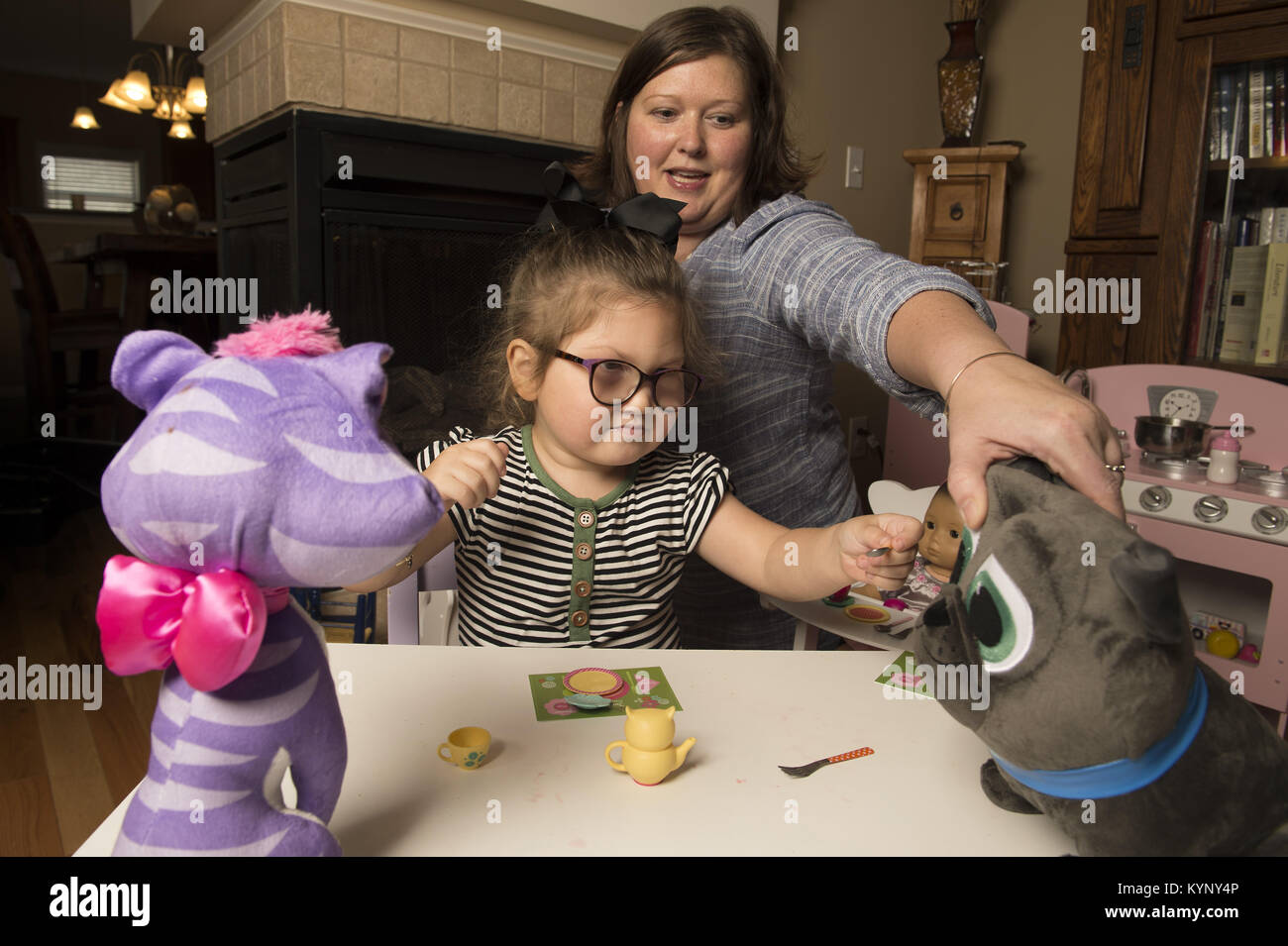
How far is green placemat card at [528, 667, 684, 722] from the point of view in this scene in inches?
29.3

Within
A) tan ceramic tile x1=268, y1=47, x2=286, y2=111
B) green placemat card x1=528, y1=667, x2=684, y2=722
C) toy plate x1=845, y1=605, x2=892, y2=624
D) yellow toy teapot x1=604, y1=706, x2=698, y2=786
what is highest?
tan ceramic tile x1=268, y1=47, x2=286, y2=111

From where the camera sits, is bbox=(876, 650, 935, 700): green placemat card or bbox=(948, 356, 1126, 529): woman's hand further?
bbox=(876, 650, 935, 700): green placemat card

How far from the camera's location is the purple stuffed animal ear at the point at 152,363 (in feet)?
1.54

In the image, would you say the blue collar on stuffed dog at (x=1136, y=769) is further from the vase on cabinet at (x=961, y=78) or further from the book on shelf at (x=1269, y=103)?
the vase on cabinet at (x=961, y=78)

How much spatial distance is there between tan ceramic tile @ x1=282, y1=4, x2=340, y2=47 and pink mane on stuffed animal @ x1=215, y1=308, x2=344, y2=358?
5.65 ft

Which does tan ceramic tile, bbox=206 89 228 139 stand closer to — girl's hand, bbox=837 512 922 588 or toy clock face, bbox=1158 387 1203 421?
girl's hand, bbox=837 512 922 588

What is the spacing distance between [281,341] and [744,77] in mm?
896

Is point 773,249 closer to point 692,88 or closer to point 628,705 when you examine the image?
point 692,88

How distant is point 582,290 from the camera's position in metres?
0.95

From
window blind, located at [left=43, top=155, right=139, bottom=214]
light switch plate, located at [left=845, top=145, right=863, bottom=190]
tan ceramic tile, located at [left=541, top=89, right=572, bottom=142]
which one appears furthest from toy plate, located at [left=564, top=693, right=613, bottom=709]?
window blind, located at [left=43, top=155, right=139, bottom=214]

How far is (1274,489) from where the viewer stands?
1.69 metres

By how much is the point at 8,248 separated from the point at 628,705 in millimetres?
3639

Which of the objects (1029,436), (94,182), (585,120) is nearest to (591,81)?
(585,120)

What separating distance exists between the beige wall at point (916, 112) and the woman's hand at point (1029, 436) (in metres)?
2.40
